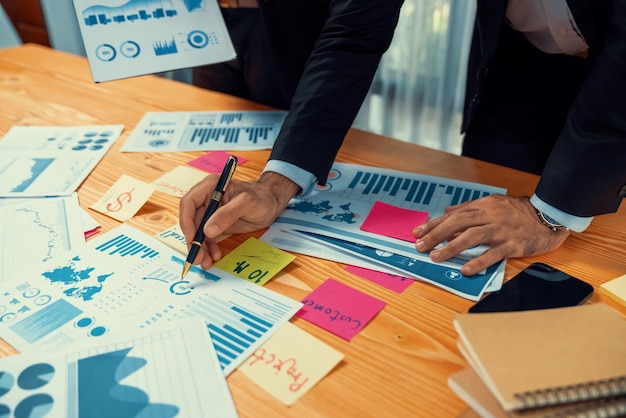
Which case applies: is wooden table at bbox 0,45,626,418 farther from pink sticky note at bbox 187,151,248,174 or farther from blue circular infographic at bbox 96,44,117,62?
blue circular infographic at bbox 96,44,117,62

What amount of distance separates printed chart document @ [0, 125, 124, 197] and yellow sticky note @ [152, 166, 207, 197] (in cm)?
16

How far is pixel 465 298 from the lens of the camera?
0.73 m

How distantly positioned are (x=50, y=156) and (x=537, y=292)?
98 cm

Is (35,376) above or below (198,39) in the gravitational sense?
below

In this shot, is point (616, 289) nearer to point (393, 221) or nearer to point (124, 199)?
point (393, 221)

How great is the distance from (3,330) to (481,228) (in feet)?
2.17

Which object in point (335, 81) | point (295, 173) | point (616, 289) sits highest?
point (335, 81)

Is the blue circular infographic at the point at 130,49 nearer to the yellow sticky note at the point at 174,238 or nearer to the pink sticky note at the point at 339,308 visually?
the yellow sticky note at the point at 174,238

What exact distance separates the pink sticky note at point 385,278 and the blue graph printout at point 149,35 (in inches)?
26.5

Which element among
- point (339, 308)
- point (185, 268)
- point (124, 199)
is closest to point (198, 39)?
point (124, 199)

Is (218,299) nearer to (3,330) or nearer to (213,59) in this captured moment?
(3,330)

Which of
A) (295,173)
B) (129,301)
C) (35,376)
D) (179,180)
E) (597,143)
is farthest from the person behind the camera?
(179,180)

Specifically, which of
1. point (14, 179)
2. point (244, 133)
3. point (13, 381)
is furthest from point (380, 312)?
point (14, 179)

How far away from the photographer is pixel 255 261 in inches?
32.0
